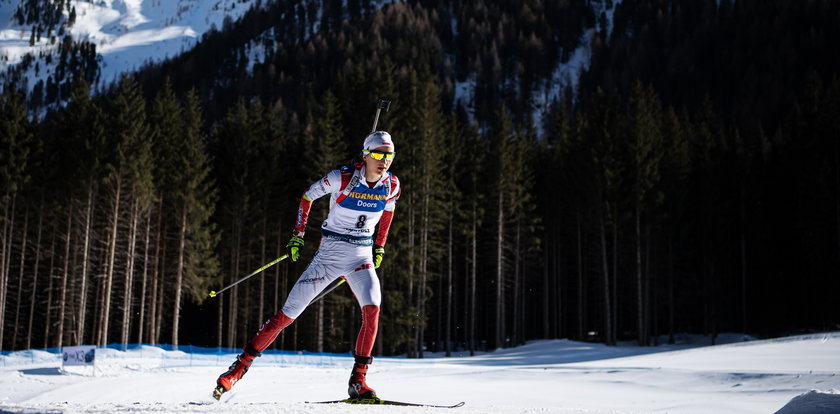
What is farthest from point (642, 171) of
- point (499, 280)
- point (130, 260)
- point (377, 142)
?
point (377, 142)

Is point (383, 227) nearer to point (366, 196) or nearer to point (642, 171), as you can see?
point (366, 196)

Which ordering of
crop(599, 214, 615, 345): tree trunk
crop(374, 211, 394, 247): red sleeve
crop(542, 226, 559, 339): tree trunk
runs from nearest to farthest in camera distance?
1. crop(374, 211, 394, 247): red sleeve
2. crop(599, 214, 615, 345): tree trunk
3. crop(542, 226, 559, 339): tree trunk

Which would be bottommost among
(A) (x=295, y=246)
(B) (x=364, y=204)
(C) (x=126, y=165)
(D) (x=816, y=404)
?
(D) (x=816, y=404)

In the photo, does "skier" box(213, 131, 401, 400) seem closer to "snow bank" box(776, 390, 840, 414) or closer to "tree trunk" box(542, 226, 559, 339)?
"snow bank" box(776, 390, 840, 414)

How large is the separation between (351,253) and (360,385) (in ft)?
5.06

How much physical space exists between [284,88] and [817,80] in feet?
327

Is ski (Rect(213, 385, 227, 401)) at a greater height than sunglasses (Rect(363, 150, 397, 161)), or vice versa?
sunglasses (Rect(363, 150, 397, 161))

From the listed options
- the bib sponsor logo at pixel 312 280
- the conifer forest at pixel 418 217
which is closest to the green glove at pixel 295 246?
the bib sponsor logo at pixel 312 280

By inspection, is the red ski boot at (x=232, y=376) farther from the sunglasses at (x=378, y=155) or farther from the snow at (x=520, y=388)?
the sunglasses at (x=378, y=155)

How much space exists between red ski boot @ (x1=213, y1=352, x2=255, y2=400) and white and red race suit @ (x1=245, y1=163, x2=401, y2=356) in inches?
4.8

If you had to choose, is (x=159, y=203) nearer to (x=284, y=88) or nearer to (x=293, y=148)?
(x=293, y=148)

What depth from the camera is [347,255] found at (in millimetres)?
7195

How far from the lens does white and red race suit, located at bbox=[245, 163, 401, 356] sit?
711 centimetres

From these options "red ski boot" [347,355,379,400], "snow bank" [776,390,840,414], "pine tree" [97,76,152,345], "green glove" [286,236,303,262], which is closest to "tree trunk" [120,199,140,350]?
"pine tree" [97,76,152,345]
